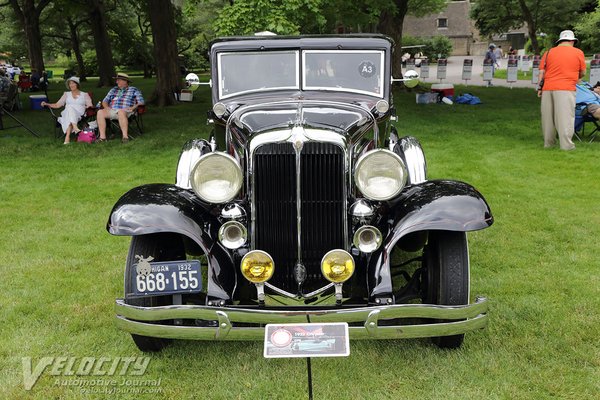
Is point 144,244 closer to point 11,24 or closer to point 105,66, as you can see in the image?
point 105,66

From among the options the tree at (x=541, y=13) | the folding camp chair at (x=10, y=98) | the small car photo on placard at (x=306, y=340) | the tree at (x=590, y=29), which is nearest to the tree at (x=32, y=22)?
the folding camp chair at (x=10, y=98)

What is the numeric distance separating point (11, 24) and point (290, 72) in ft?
134

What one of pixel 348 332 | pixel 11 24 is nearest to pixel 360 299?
pixel 348 332

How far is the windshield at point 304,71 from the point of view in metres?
4.38

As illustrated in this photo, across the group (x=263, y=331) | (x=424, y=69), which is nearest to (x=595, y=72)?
(x=424, y=69)

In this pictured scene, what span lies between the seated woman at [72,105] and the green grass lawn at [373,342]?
5.75 feet

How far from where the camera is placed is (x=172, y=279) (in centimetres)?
310

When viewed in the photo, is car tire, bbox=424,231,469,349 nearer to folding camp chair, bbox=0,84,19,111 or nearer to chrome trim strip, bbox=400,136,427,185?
chrome trim strip, bbox=400,136,427,185

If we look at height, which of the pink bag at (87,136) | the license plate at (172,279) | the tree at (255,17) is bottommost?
the pink bag at (87,136)

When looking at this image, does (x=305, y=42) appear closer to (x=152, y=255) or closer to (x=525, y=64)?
(x=152, y=255)

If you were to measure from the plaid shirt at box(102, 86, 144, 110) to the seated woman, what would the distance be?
0.52 metres

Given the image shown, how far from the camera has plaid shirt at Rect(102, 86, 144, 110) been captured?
1014cm

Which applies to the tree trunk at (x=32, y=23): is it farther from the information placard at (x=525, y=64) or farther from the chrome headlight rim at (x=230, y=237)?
the chrome headlight rim at (x=230, y=237)

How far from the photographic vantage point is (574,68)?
A: 28.3 ft
